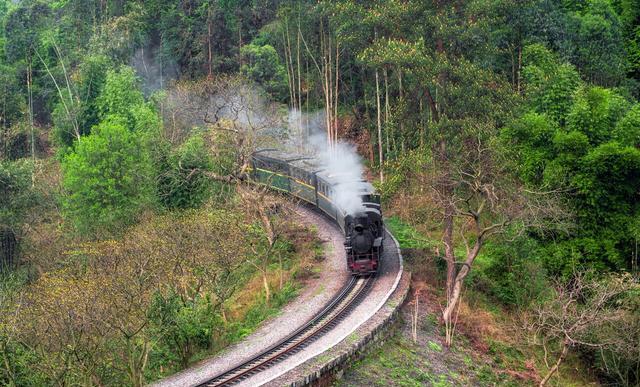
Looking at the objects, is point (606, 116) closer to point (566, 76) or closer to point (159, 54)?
point (566, 76)

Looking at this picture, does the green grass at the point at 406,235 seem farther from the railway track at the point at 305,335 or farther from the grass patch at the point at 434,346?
the grass patch at the point at 434,346

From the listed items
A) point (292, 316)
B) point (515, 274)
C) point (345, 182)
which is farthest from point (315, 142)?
point (292, 316)

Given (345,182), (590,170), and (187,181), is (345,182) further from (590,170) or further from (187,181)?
(590,170)

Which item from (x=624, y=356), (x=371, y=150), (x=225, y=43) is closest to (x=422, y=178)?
(x=624, y=356)

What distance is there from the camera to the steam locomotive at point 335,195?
27.3 metres

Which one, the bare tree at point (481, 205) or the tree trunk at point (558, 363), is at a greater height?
the bare tree at point (481, 205)

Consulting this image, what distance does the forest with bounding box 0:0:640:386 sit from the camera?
910 inches

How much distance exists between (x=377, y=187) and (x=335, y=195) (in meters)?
4.73

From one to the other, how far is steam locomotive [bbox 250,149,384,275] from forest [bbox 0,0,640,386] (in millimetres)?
1875

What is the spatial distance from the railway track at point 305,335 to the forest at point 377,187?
2411 mm

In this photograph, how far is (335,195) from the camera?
102ft

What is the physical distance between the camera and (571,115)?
30.6m

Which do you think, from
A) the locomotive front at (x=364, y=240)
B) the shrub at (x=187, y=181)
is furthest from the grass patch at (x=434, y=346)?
the shrub at (x=187, y=181)

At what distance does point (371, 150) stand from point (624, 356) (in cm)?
2464
